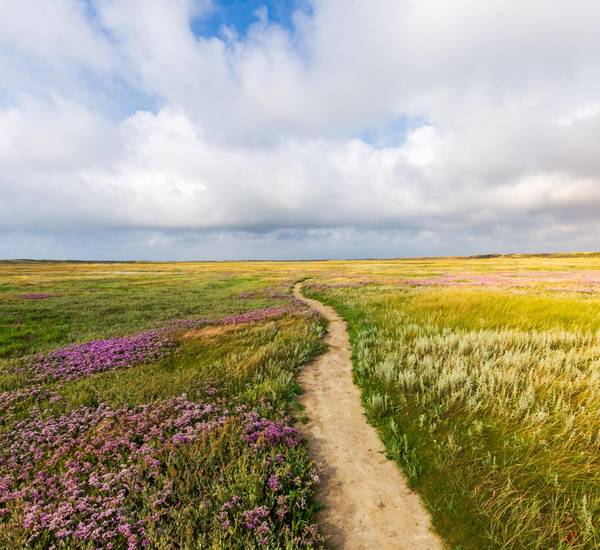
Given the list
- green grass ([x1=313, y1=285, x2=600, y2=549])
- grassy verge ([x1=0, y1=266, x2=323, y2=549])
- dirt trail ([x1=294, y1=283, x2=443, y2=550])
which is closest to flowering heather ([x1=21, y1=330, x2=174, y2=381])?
grassy verge ([x1=0, y1=266, x2=323, y2=549])

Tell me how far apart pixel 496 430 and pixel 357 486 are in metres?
2.97

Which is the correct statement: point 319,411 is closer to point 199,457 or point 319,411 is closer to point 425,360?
point 199,457

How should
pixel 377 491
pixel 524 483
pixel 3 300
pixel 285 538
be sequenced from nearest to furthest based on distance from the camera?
1. pixel 285 538
2. pixel 524 483
3. pixel 377 491
4. pixel 3 300

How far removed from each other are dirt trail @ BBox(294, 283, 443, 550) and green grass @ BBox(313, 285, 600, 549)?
0.89 feet

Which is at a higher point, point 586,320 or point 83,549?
point 586,320

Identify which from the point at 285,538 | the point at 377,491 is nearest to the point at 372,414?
the point at 377,491

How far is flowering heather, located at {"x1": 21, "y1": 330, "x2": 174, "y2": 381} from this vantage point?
10227mm

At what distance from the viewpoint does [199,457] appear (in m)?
5.44

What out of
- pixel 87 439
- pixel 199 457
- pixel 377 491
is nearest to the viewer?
pixel 377 491

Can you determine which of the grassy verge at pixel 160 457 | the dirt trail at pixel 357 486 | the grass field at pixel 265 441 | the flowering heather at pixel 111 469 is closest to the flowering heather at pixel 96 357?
the grass field at pixel 265 441

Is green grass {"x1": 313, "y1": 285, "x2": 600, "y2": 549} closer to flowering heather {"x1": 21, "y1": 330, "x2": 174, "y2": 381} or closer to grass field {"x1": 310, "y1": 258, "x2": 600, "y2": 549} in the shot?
grass field {"x1": 310, "y1": 258, "x2": 600, "y2": 549}

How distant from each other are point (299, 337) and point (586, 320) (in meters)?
12.9

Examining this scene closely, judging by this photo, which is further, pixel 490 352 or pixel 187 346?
pixel 187 346

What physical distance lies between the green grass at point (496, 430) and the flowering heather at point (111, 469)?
7.62 feet
